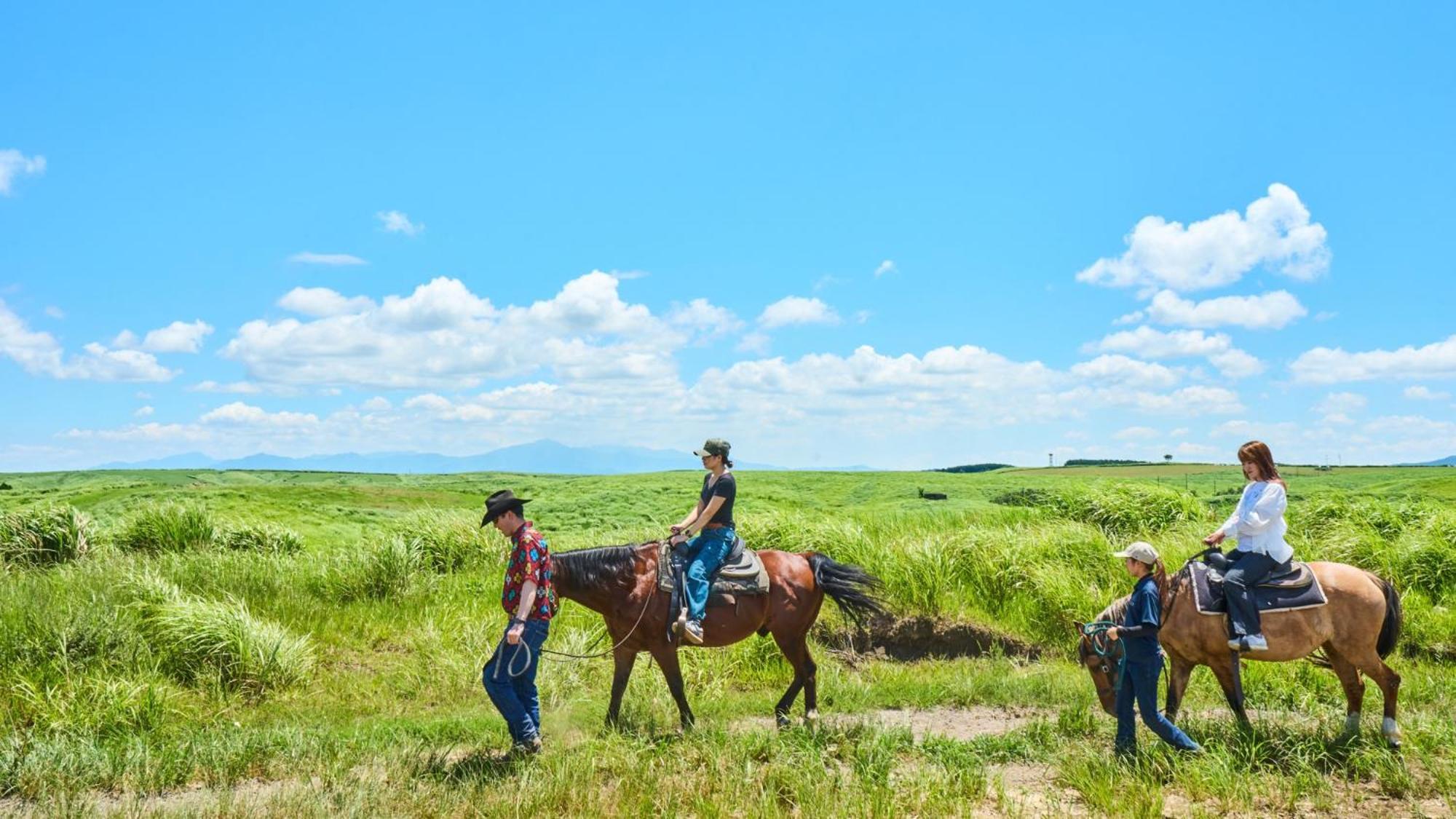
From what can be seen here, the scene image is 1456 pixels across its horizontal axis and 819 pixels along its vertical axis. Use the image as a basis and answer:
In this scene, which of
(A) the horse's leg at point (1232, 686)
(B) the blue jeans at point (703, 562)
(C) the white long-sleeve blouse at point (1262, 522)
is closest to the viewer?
(C) the white long-sleeve blouse at point (1262, 522)

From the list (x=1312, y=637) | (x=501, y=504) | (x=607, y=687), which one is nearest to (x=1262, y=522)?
(x=1312, y=637)

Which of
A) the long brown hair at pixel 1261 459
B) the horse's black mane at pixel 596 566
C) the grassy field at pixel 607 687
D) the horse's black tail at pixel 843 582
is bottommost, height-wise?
the grassy field at pixel 607 687

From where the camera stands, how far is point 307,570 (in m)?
14.4

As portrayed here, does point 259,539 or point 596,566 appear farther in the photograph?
point 259,539

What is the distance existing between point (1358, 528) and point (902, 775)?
14.1 meters

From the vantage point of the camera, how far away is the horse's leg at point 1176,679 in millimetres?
8352

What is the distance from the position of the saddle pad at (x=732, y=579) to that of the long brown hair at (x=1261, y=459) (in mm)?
4425

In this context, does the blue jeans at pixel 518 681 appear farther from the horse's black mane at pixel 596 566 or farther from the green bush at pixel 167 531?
the green bush at pixel 167 531

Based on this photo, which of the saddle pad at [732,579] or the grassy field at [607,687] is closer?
the grassy field at [607,687]

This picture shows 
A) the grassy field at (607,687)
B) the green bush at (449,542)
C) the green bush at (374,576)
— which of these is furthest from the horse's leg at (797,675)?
the green bush at (449,542)

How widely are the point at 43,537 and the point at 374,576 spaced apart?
231 inches

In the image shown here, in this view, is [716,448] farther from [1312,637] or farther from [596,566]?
[1312,637]

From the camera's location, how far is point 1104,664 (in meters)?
7.83

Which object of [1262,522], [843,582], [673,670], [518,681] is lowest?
[673,670]
